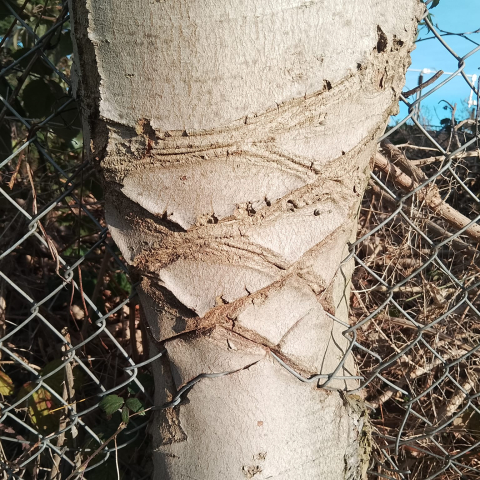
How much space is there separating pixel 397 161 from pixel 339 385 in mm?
1079

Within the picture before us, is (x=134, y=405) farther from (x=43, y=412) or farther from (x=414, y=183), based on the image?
(x=414, y=183)

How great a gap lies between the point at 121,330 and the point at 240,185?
135 centimetres

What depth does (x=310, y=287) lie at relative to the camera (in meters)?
1.00

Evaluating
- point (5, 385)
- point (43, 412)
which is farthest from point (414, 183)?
point (5, 385)

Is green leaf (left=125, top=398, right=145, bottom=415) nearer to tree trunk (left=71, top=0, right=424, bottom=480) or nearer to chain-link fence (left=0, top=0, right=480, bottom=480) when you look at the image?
chain-link fence (left=0, top=0, right=480, bottom=480)

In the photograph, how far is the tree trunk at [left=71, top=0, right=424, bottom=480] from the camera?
2.64 ft

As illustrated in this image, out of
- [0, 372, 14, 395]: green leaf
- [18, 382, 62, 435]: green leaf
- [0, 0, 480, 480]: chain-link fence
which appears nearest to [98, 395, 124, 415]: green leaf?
[0, 0, 480, 480]: chain-link fence

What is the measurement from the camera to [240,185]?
0.87 metres

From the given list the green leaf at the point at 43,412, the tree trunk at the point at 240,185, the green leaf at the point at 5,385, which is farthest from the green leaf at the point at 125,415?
the green leaf at the point at 5,385

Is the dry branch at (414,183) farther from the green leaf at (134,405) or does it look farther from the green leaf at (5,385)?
the green leaf at (5,385)

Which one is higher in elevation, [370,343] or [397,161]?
[397,161]

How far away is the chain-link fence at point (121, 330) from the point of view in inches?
53.7

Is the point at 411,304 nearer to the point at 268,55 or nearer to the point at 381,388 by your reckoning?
the point at 381,388

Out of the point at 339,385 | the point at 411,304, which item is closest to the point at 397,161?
the point at 411,304
